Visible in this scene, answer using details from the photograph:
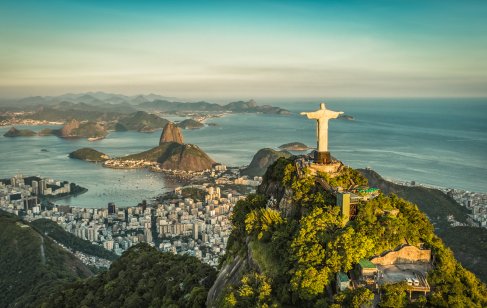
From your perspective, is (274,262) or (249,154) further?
(249,154)

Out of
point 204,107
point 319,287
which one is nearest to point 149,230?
point 319,287

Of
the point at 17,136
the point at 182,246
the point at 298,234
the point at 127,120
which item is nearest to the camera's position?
the point at 298,234

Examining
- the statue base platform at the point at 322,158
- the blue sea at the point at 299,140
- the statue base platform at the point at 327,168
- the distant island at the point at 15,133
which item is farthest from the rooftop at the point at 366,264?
the distant island at the point at 15,133

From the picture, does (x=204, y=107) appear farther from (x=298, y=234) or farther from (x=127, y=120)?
(x=298, y=234)

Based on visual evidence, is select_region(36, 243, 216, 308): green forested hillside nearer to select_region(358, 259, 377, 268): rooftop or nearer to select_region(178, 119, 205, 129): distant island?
select_region(358, 259, 377, 268): rooftop

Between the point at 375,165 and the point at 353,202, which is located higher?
the point at 353,202

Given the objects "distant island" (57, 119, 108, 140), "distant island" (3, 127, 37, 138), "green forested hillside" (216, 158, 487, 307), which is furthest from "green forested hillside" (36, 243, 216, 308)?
"distant island" (3, 127, 37, 138)
